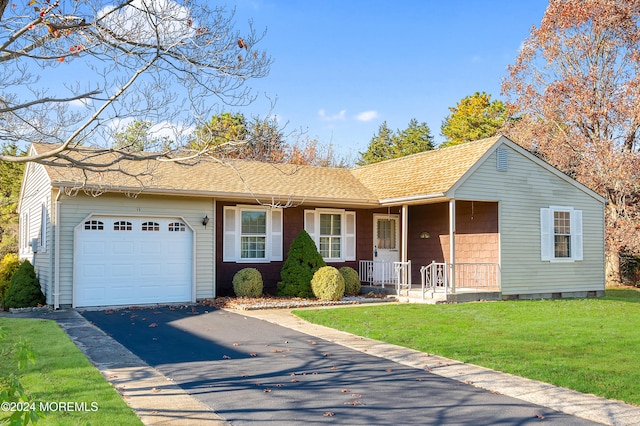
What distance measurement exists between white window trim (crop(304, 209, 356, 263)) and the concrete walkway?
7.28 m

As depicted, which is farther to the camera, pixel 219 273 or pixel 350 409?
pixel 219 273

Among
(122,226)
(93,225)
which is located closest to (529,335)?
(122,226)

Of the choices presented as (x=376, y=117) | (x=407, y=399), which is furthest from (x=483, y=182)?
(x=376, y=117)

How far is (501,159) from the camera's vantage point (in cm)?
1619

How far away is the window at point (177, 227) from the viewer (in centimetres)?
1483

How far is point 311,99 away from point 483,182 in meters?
6.64

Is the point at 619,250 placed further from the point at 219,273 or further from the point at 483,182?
the point at 219,273

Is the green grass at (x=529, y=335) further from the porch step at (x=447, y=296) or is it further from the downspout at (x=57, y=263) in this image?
the downspout at (x=57, y=263)

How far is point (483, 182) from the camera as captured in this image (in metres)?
15.8

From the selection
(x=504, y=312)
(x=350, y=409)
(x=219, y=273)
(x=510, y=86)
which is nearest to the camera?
(x=350, y=409)

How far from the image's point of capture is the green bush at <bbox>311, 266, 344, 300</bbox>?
48.7 ft

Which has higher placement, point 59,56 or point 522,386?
point 59,56

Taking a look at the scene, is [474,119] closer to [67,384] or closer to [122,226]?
[122,226]

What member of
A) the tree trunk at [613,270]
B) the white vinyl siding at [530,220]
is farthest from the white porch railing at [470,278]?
the tree trunk at [613,270]
